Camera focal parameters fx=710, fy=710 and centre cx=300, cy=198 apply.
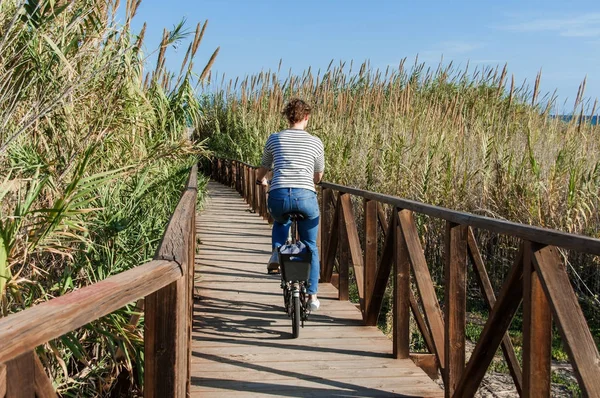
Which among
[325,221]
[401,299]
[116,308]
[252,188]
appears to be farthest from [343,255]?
[252,188]

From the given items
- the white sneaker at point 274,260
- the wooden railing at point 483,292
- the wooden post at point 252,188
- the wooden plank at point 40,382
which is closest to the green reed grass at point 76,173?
the white sneaker at point 274,260

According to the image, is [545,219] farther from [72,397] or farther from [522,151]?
[72,397]

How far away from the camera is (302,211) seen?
470cm

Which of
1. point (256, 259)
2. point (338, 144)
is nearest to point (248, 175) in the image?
point (338, 144)

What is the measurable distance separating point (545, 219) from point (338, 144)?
141 inches

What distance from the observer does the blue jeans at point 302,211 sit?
4.69 m

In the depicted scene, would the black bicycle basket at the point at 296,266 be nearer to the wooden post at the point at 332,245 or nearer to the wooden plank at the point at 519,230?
the wooden plank at the point at 519,230

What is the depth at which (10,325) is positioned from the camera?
1142 mm

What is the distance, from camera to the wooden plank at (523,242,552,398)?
238 cm

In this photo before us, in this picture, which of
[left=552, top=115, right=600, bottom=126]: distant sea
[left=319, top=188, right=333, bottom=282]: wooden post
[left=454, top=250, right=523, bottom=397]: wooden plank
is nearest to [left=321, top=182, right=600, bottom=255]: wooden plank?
[left=454, top=250, right=523, bottom=397]: wooden plank

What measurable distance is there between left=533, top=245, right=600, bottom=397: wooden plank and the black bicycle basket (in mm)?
2332

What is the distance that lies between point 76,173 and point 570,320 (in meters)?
3.14

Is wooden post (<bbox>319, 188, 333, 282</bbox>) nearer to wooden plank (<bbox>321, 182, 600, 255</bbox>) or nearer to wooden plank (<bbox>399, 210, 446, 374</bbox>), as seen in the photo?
wooden plank (<bbox>321, 182, 600, 255</bbox>)

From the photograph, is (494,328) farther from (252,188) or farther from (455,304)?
(252,188)
